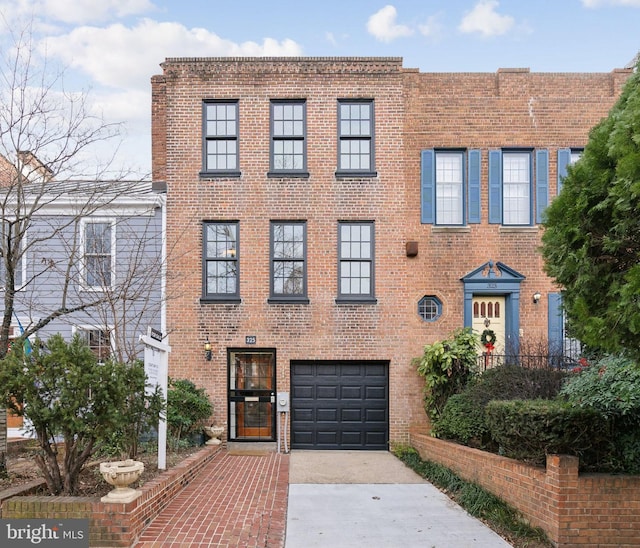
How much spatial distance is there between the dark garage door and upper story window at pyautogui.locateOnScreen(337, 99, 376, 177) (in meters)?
4.76

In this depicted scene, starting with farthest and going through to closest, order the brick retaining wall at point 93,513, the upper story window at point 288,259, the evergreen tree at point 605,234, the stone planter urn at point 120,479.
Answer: the upper story window at point 288,259 < the stone planter urn at point 120,479 < the brick retaining wall at point 93,513 < the evergreen tree at point 605,234

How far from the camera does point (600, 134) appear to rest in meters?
4.93

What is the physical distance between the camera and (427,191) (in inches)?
503

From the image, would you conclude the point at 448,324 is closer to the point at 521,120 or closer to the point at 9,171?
the point at 521,120

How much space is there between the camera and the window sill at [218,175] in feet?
41.4

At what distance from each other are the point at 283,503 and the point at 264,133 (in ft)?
27.5

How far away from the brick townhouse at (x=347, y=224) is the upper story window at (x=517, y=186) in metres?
0.03

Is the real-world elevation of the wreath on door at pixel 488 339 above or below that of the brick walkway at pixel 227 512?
above

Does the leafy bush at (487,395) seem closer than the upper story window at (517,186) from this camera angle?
Yes

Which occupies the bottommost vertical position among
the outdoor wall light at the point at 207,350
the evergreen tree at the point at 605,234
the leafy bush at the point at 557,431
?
Answer: the leafy bush at the point at 557,431

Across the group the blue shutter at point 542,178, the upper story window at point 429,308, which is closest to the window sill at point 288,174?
the upper story window at point 429,308

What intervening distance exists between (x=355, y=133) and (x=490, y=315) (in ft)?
17.9

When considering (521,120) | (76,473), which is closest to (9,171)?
(76,473)

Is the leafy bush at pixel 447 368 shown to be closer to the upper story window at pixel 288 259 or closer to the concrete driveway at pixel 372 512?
the concrete driveway at pixel 372 512
